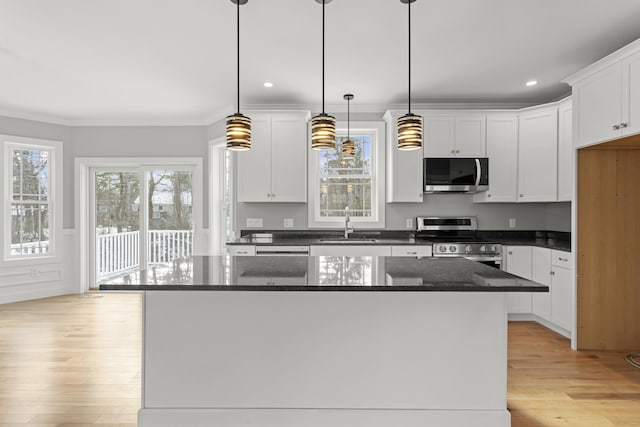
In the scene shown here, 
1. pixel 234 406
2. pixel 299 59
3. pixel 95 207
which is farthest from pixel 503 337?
pixel 95 207

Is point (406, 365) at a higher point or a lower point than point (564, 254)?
lower

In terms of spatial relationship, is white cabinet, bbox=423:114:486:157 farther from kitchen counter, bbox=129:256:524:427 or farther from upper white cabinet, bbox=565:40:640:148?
kitchen counter, bbox=129:256:524:427

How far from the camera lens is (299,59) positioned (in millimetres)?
3676

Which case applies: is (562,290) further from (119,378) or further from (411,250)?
(119,378)

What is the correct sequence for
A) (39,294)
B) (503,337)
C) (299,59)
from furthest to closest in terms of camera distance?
(39,294), (299,59), (503,337)

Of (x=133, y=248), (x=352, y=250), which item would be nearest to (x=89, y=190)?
(x=133, y=248)

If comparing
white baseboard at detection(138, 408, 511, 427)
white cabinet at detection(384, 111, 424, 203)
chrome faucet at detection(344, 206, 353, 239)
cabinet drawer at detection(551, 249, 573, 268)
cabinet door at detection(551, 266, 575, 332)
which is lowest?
white baseboard at detection(138, 408, 511, 427)

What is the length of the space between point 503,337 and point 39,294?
20.3 ft

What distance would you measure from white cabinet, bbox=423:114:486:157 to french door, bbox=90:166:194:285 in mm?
3500

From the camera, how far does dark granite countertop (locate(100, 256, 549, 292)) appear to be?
5.97 ft

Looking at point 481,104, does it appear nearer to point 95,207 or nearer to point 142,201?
point 142,201

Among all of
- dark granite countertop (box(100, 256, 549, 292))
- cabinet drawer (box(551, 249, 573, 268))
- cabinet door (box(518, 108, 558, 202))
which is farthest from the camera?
cabinet door (box(518, 108, 558, 202))

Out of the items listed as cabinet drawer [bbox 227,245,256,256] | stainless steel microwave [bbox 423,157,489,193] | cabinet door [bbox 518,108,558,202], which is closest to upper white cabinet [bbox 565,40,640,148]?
cabinet door [bbox 518,108,558,202]

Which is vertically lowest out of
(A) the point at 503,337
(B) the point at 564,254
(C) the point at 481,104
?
(A) the point at 503,337
